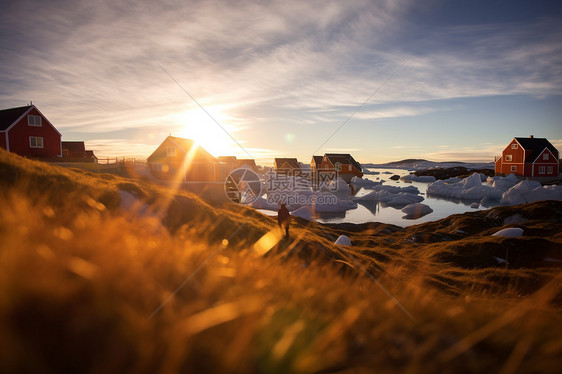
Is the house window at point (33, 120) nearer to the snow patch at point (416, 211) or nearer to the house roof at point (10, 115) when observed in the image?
the house roof at point (10, 115)

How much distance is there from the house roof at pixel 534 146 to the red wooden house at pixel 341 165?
A: 4326 centimetres

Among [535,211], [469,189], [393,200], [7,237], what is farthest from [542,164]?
[7,237]

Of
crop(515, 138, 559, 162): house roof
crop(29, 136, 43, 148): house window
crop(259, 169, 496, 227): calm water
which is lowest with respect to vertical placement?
crop(259, 169, 496, 227): calm water

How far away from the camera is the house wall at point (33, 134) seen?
32.8 metres

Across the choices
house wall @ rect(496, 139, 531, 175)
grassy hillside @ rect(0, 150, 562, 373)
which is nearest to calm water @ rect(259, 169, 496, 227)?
house wall @ rect(496, 139, 531, 175)

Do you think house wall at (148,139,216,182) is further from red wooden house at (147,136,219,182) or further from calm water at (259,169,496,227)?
calm water at (259,169,496,227)

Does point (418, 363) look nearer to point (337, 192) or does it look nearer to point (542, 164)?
point (337, 192)

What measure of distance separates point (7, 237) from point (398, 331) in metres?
5.39

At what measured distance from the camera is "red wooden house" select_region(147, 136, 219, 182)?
129 ft

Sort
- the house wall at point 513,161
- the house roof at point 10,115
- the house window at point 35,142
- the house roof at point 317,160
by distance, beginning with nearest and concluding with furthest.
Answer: the house roof at point 10,115 → the house window at point 35,142 → the house wall at point 513,161 → the house roof at point 317,160

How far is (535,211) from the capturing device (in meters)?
31.5

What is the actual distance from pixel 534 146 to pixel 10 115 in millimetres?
99839

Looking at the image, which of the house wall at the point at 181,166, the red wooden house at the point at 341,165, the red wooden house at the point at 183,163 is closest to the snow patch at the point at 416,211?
the red wooden house at the point at 183,163

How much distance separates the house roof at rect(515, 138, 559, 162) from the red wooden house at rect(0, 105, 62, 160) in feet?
306
